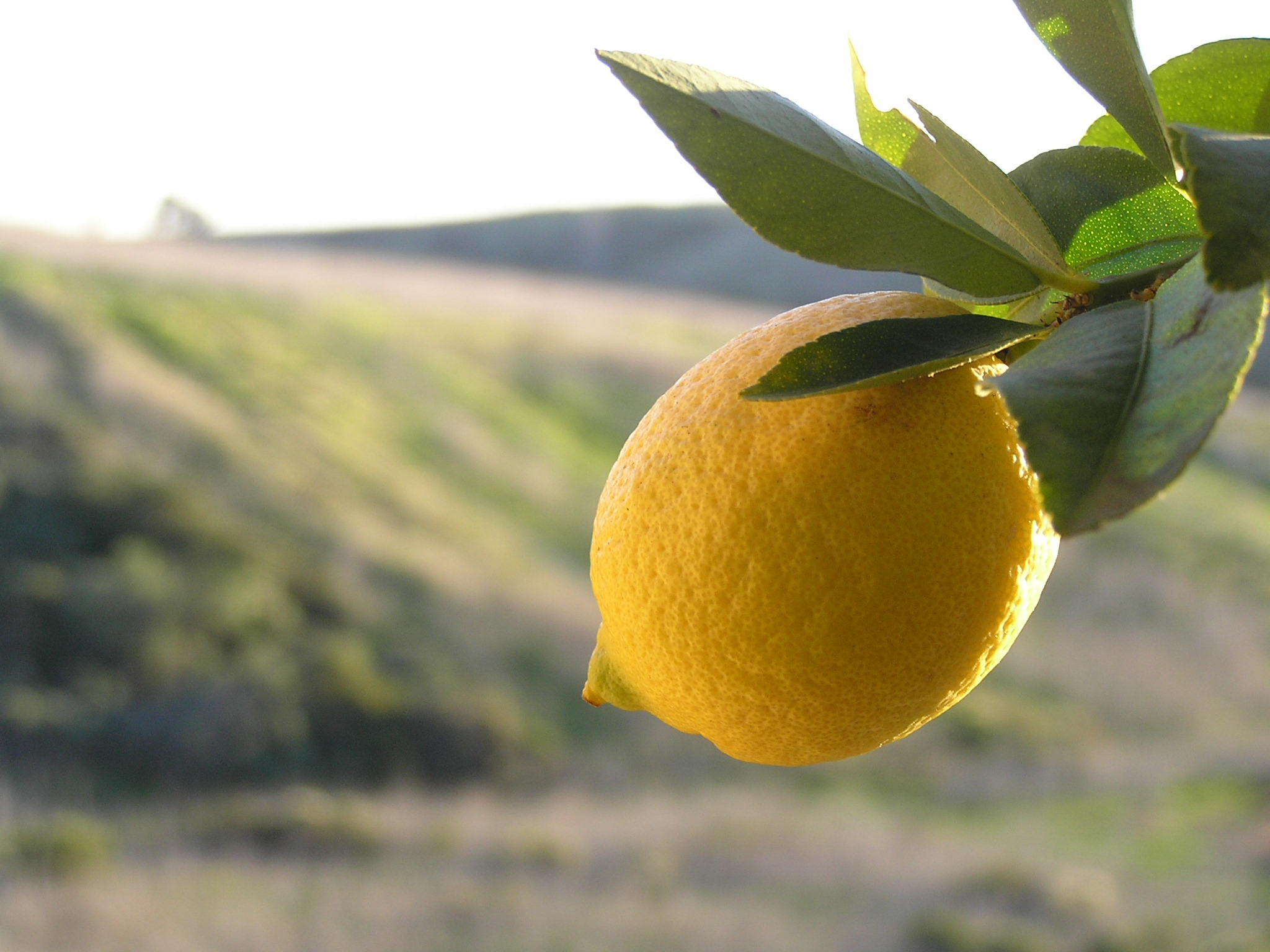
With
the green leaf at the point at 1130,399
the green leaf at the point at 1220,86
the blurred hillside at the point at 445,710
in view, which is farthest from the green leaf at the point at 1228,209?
the blurred hillside at the point at 445,710

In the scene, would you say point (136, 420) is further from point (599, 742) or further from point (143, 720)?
point (599, 742)

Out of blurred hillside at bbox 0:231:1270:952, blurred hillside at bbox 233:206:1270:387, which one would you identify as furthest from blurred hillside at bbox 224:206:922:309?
blurred hillside at bbox 0:231:1270:952

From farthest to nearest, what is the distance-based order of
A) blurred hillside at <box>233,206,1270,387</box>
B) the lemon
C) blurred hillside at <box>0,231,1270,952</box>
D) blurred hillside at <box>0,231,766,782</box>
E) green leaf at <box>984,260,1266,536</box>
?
blurred hillside at <box>233,206,1270,387</box> → blurred hillside at <box>0,231,766,782</box> → blurred hillside at <box>0,231,1270,952</box> → the lemon → green leaf at <box>984,260,1266,536</box>

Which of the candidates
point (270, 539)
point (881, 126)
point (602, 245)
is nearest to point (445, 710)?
point (270, 539)

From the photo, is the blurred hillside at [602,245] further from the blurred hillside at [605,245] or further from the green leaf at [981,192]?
the green leaf at [981,192]

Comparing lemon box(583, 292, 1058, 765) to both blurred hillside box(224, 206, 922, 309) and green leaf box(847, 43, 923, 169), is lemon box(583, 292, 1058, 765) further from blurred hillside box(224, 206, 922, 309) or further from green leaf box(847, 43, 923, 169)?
blurred hillside box(224, 206, 922, 309)

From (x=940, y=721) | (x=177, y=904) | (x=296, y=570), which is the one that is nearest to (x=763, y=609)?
(x=177, y=904)
